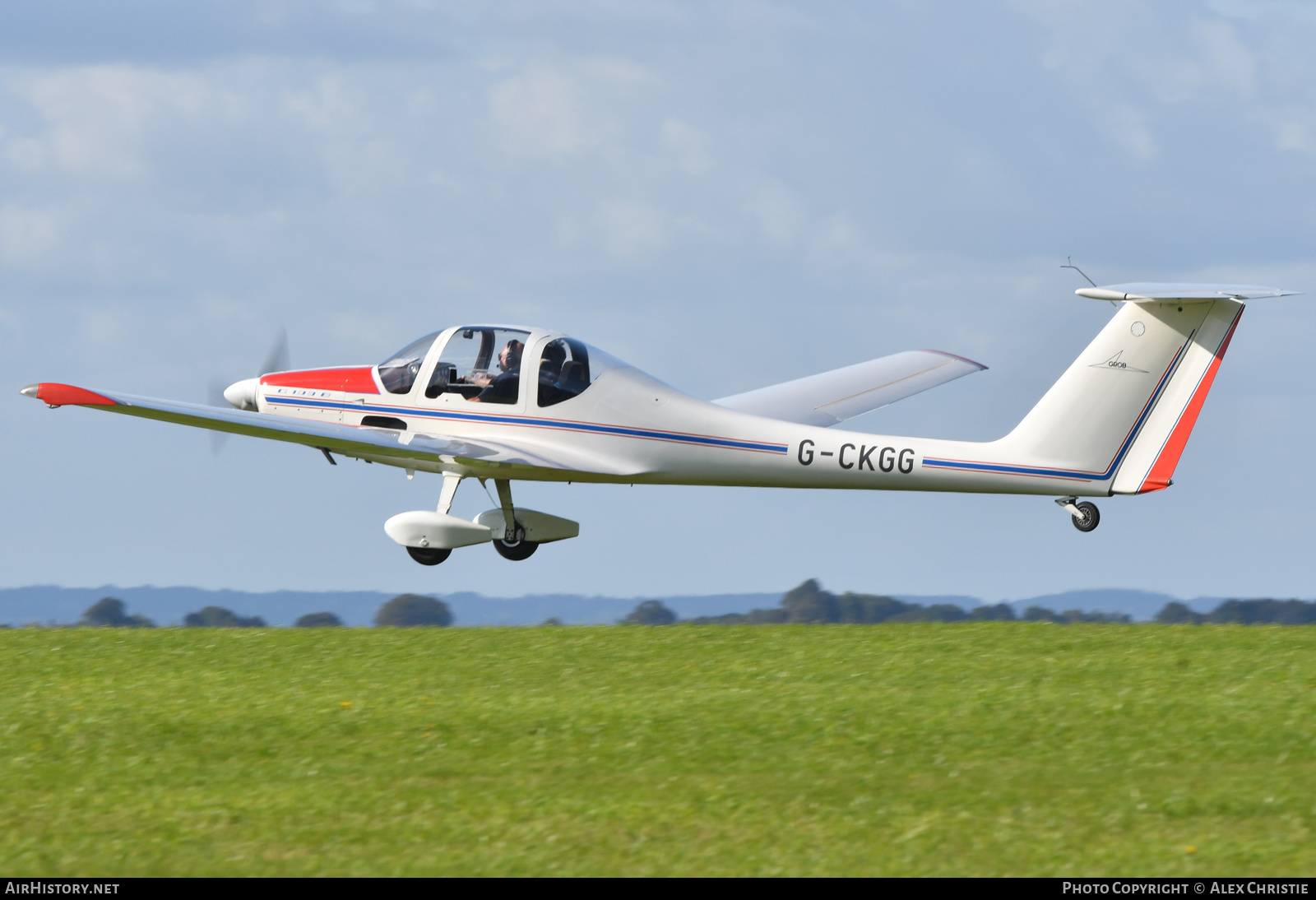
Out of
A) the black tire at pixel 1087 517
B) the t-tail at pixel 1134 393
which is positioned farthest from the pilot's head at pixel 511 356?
the black tire at pixel 1087 517

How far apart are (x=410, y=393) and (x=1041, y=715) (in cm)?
979

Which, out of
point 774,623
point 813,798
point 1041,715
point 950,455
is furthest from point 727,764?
point 950,455

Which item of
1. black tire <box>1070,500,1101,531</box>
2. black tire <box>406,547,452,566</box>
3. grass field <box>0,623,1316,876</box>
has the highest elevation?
black tire <box>1070,500,1101,531</box>

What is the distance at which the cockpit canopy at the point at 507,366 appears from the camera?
55.1 feet

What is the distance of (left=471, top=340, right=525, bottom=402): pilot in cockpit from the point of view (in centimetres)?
1686

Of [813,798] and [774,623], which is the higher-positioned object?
[774,623]

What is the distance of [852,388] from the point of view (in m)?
21.4

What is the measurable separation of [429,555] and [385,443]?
163 centimetres

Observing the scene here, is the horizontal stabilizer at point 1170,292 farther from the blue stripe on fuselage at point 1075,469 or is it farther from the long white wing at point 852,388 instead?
the long white wing at point 852,388

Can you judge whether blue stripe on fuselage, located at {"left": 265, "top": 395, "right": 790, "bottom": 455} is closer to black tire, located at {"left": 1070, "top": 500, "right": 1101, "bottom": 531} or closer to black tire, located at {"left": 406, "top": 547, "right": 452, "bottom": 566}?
black tire, located at {"left": 406, "top": 547, "right": 452, "bottom": 566}

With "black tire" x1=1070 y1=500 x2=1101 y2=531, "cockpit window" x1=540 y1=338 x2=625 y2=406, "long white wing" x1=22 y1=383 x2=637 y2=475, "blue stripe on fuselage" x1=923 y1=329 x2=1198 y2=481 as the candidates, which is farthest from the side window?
"black tire" x1=1070 y1=500 x2=1101 y2=531

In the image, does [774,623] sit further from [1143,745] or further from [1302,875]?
[1302,875]

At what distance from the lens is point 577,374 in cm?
1684
